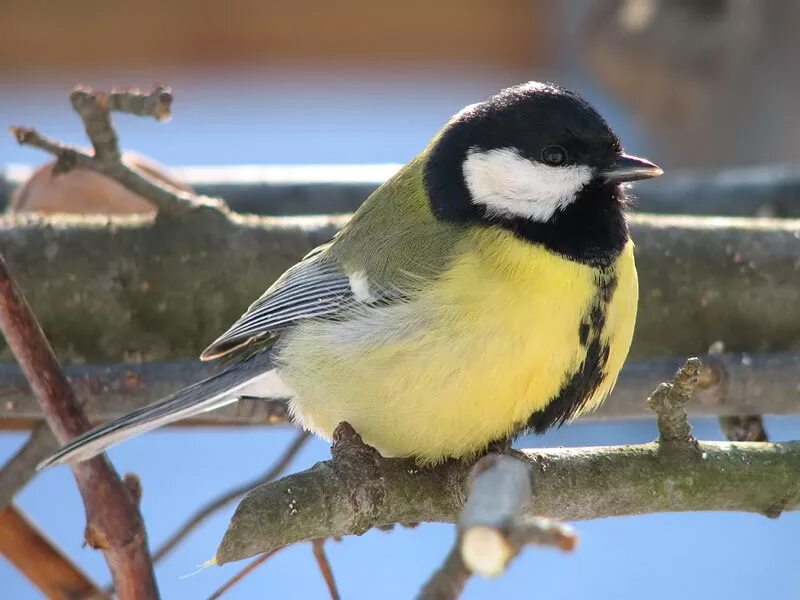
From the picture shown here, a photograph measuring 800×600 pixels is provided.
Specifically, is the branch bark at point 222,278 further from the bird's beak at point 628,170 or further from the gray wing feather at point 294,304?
the bird's beak at point 628,170

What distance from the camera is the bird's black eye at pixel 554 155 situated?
1.11 meters

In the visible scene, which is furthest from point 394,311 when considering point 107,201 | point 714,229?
point 107,201

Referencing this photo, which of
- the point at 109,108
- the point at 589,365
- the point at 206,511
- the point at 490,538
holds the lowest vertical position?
the point at 206,511

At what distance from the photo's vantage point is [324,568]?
1.00 meters

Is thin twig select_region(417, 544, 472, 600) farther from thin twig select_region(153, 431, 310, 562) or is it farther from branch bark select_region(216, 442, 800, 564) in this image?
thin twig select_region(153, 431, 310, 562)

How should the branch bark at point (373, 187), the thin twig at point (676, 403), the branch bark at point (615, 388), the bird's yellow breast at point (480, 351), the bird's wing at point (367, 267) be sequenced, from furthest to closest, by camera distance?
the branch bark at point (373, 187) < the branch bark at point (615, 388) < the bird's wing at point (367, 267) < the bird's yellow breast at point (480, 351) < the thin twig at point (676, 403)

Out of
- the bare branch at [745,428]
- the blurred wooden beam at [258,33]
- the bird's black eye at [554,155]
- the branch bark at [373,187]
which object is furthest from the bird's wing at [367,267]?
the blurred wooden beam at [258,33]

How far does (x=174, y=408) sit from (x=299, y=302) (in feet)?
0.57

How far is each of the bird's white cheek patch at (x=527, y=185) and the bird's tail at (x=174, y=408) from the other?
0.32 m

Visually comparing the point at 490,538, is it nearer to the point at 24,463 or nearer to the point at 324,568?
the point at 324,568

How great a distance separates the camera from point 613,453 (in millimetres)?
983

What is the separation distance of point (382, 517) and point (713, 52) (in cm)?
184

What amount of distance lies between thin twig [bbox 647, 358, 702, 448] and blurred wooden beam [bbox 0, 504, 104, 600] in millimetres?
571

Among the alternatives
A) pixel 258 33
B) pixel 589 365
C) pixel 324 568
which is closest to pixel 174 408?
pixel 324 568
